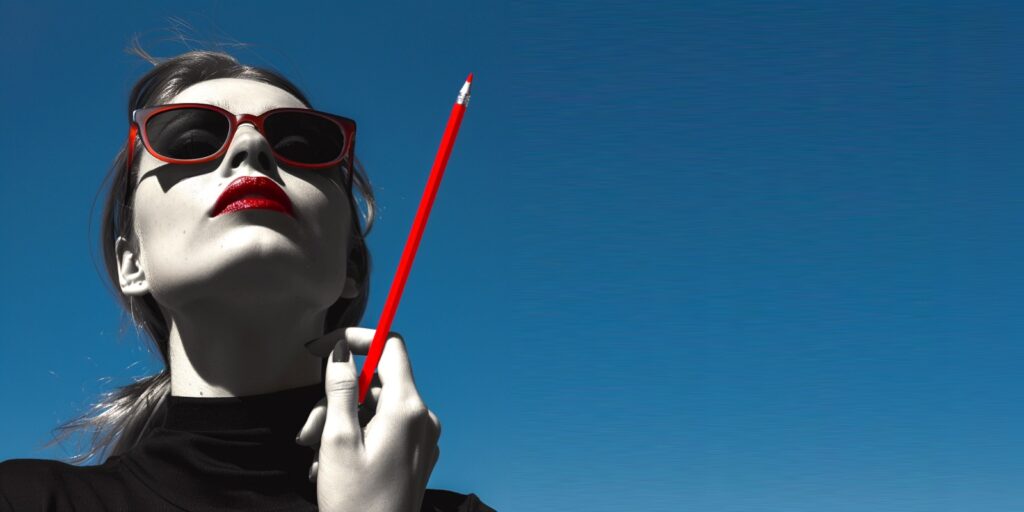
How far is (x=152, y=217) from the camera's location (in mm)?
2961

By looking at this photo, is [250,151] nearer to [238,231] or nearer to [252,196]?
[252,196]

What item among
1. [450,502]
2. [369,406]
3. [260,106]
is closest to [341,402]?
[369,406]

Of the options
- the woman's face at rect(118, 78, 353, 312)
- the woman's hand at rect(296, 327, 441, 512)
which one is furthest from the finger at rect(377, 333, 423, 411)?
the woman's face at rect(118, 78, 353, 312)

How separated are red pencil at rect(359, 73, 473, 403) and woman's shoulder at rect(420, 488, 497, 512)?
0.68 meters

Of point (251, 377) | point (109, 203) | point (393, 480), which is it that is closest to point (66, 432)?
point (109, 203)

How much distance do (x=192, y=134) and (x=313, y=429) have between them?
105 cm

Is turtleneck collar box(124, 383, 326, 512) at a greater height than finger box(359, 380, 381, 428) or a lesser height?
lesser

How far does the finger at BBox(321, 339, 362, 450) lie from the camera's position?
8.27ft

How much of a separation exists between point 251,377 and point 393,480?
0.70 metres

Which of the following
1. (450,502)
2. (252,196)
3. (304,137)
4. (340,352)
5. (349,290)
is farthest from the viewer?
(349,290)

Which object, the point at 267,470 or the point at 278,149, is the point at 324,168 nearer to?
the point at 278,149

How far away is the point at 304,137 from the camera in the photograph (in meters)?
3.11

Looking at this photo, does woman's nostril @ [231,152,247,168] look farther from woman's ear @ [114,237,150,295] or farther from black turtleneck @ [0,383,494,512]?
black turtleneck @ [0,383,494,512]

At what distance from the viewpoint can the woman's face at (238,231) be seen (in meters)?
2.77
